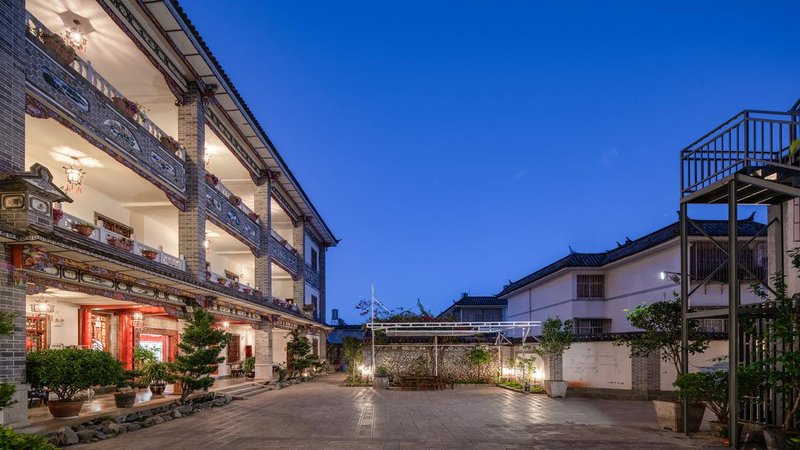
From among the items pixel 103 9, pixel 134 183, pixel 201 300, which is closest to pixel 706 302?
pixel 201 300

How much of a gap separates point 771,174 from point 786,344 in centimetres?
329

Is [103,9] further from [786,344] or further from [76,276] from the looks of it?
[786,344]

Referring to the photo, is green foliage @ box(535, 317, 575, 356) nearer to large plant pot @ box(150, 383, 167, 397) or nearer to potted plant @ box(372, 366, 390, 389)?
potted plant @ box(372, 366, 390, 389)

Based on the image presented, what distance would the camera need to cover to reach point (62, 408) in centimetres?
1284

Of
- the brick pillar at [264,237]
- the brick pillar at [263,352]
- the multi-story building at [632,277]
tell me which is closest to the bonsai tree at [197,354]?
the brick pillar at [263,352]

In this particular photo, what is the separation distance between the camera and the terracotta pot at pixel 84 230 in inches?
517

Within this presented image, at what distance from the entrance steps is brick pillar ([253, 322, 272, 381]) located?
1472 mm

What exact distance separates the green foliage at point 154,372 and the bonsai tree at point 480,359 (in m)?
14.6

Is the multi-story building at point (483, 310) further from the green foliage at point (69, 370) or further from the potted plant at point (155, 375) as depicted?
the green foliage at point (69, 370)

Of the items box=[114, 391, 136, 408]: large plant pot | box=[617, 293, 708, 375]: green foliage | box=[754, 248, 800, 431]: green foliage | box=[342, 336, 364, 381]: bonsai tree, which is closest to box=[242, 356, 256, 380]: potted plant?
box=[342, 336, 364, 381]: bonsai tree

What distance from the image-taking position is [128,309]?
810 inches

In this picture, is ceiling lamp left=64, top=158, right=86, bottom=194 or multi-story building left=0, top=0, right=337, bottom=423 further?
ceiling lamp left=64, top=158, right=86, bottom=194

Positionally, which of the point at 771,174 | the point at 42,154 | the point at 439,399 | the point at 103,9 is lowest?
the point at 439,399

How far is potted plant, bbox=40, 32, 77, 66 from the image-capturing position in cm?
1252
